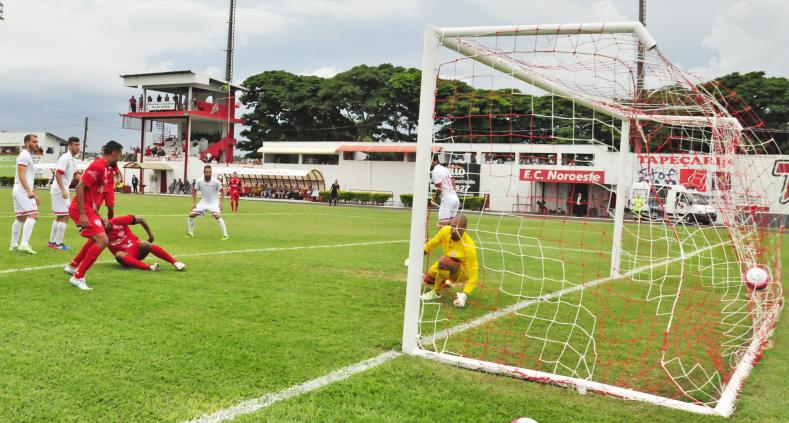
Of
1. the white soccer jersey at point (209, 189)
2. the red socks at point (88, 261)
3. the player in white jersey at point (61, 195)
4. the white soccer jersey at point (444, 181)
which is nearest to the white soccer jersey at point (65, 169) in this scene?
the player in white jersey at point (61, 195)

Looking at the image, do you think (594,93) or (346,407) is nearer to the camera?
(346,407)

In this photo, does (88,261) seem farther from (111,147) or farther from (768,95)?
(768,95)

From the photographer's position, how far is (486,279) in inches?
348

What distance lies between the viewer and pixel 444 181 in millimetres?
10141

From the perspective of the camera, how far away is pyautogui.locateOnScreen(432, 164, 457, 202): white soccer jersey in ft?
30.9

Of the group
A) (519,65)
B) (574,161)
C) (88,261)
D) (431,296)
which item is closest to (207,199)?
(88,261)

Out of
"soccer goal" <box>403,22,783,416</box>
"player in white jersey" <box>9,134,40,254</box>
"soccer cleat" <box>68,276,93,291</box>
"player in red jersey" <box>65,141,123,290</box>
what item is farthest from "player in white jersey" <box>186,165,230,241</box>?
"soccer goal" <box>403,22,783,416</box>

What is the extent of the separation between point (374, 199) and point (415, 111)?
13.2m

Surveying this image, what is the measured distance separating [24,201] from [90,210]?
12.6 feet

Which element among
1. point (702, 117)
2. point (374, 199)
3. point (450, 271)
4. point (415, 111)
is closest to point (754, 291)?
point (702, 117)

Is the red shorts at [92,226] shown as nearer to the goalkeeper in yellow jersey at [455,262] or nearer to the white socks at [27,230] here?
the white socks at [27,230]

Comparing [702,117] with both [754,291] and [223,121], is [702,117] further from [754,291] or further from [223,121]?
[223,121]

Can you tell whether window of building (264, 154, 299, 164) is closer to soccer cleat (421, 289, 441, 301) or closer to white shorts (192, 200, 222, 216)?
white shorts (192, 200, 222, 216)

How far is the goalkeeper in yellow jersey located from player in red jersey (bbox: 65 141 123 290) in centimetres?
384
